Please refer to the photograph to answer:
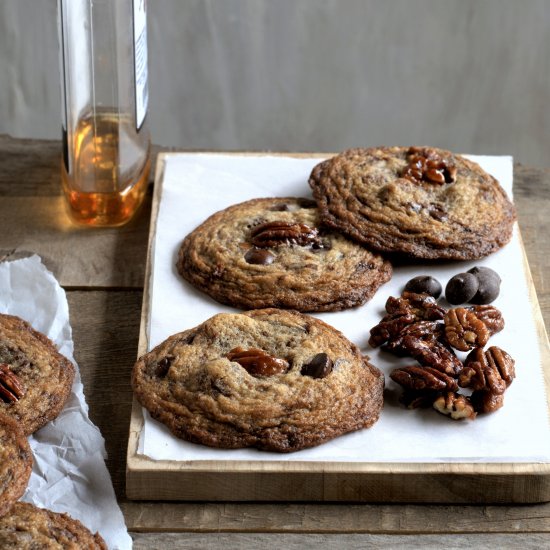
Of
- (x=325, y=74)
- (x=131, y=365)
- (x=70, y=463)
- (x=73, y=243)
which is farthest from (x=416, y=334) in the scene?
(x=325, y=74)

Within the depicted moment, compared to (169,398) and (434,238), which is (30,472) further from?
(434,238)

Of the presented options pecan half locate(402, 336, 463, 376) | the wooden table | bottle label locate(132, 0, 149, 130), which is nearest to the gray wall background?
the wooden table

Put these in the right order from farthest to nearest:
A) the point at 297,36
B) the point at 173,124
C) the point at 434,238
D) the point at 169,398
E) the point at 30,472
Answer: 1. the point at 173,124
2. the point at 297,36
3. the point at 434,238
4. the point at 169,398
5. the point at 30,472

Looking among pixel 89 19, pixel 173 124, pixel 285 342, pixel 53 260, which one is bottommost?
pixel 173 124

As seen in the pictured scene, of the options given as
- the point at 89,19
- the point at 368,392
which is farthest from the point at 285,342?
the point at 89,19

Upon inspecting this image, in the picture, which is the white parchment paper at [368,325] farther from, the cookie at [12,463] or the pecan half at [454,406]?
the cookie at [12,463]

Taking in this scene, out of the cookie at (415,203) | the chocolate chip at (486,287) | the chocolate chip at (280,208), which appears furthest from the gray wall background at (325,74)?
the chocolate chip at (486,287)
